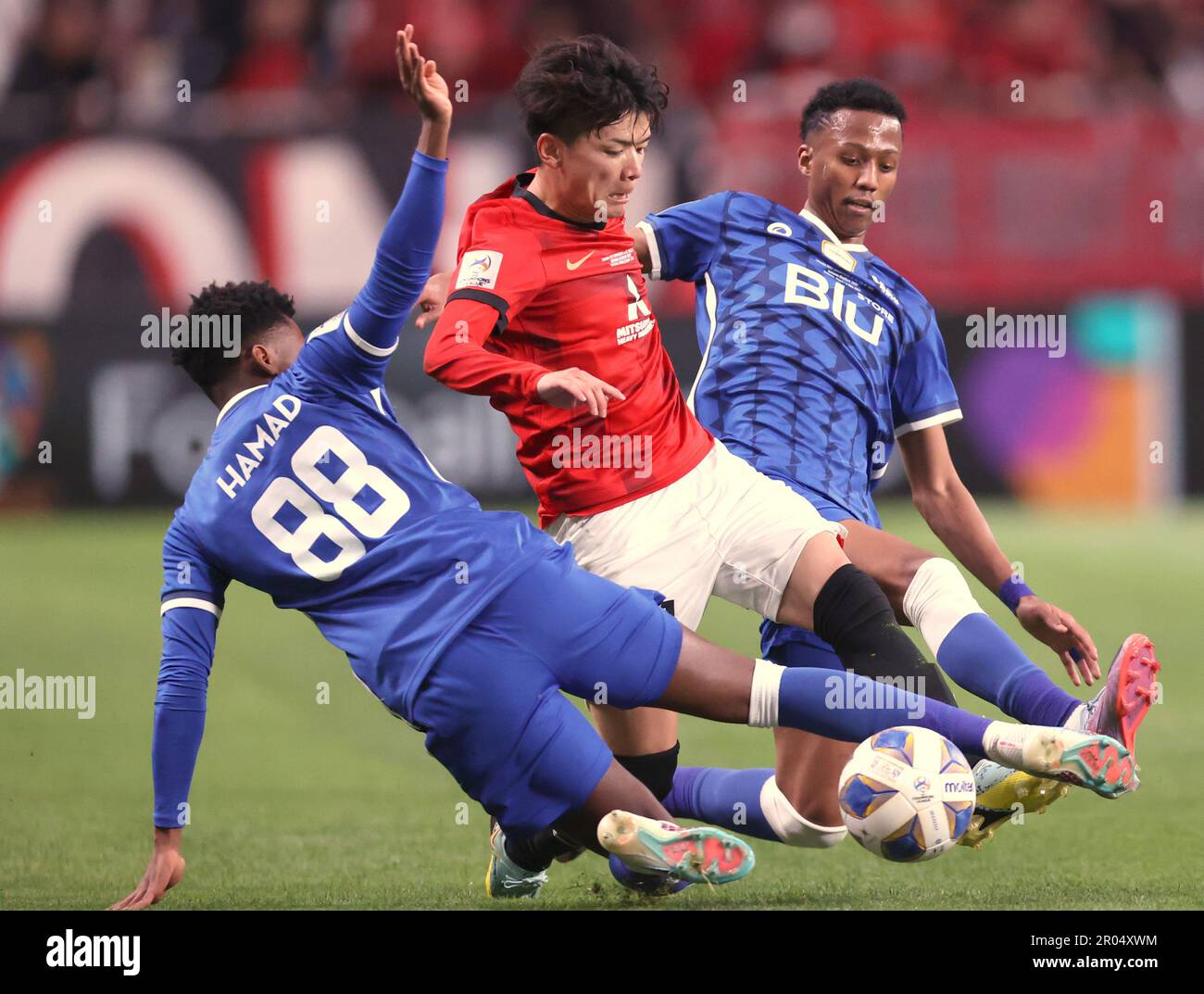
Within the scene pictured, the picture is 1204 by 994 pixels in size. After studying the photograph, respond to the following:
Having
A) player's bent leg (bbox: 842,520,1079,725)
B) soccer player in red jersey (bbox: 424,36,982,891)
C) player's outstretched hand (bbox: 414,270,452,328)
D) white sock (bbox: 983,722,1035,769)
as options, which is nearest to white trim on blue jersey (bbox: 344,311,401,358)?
soccer player in red jersey (bbox: 424,36,982,891)

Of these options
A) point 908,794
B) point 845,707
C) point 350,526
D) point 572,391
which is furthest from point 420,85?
point 908,794

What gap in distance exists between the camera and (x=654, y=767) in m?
4.84

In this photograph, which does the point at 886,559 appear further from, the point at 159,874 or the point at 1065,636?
the point at 159,874

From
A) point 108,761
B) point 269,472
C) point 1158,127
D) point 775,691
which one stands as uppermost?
point 1158,127

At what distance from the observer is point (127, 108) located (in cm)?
1229

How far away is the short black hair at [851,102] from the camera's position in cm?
514

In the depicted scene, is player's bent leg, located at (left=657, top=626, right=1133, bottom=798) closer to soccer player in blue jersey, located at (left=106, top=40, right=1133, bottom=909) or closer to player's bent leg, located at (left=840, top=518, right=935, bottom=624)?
soccer player in blue jersey, located at (left=106, top=40, right=1133, bottom=909)

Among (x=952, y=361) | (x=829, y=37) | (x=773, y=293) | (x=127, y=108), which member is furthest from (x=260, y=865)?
(x=829, y=37)

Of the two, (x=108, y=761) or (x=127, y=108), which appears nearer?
(x=108, y=761)

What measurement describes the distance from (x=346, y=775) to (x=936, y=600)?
3.06 metres

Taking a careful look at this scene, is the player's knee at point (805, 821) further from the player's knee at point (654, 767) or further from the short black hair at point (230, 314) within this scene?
the short black hair at point (230, 314)

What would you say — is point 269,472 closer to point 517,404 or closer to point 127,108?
point 517,404

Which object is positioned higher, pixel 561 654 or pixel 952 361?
pixel 952 361

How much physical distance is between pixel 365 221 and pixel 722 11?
12.4 ft
